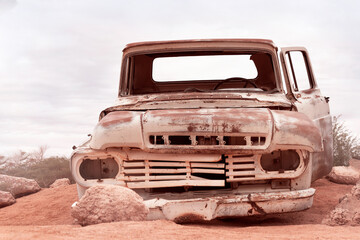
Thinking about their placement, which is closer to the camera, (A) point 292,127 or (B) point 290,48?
(A) point 292,127

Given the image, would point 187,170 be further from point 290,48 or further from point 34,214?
point 34,214

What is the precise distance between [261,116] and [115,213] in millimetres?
1580

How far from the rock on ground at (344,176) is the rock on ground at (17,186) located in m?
6.25

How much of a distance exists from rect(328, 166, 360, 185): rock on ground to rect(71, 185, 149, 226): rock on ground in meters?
6.30

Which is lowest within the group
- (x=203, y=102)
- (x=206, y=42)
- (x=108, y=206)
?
(x=108, y=206)

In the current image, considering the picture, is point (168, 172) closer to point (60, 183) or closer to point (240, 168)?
point (240, 168)

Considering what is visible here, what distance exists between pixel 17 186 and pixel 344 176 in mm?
6669

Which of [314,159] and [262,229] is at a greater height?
[314,159]

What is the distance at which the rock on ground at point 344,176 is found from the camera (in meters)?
9.26

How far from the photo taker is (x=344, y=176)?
930cm

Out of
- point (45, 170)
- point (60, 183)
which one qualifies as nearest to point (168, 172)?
point (60, 183)

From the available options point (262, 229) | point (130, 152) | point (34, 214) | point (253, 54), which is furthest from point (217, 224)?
point (34, 214)

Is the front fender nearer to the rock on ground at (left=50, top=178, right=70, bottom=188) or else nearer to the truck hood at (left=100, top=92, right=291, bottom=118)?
the truck hood at (left=100, top=92, right=291, bottom=118)

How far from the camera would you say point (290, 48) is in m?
5.90
